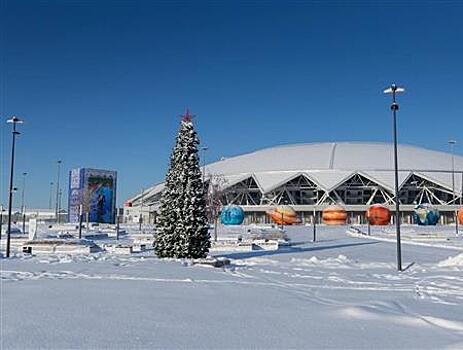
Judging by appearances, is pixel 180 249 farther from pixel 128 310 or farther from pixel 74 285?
pixel 128 310

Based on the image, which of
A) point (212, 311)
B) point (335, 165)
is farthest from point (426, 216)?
point (212, 311)

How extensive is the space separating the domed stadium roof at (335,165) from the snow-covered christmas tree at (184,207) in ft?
192

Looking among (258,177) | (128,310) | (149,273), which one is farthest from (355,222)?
(128,310)

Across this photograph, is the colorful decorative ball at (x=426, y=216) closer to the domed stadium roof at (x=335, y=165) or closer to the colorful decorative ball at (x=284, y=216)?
the domed stadium roof at (x=335, y=165)

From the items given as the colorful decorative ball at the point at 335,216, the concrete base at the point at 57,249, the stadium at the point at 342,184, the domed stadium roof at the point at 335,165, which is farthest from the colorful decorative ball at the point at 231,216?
the concrete base at the point at 57,249

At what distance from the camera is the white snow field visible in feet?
19.2

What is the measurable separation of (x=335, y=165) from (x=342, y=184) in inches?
191

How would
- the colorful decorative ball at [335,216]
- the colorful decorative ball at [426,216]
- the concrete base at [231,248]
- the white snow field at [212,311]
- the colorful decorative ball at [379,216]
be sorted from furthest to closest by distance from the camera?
the colorful decorative ball at [335,216] → the colorful decorative ball at [426,216] → the colorful decorative ball at [379,216] → the concrete base at [231,248] → the white snow field at [212,311]

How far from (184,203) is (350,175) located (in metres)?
61.8

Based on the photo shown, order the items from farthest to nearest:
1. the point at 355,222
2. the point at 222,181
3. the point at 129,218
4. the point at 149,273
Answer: the point at 129,218 → the point at 222,181 → the point at 355,222 → the point at 149,273

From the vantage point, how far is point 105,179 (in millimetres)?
68625

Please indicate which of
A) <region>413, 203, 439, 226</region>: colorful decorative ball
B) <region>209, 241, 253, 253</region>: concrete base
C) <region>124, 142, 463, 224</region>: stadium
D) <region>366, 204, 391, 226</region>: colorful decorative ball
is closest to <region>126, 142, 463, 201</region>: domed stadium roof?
<region>124, 142, 463, 224</region>: stadium

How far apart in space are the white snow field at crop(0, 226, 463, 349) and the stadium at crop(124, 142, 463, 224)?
59.5m

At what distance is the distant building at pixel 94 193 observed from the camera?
6578 cm
